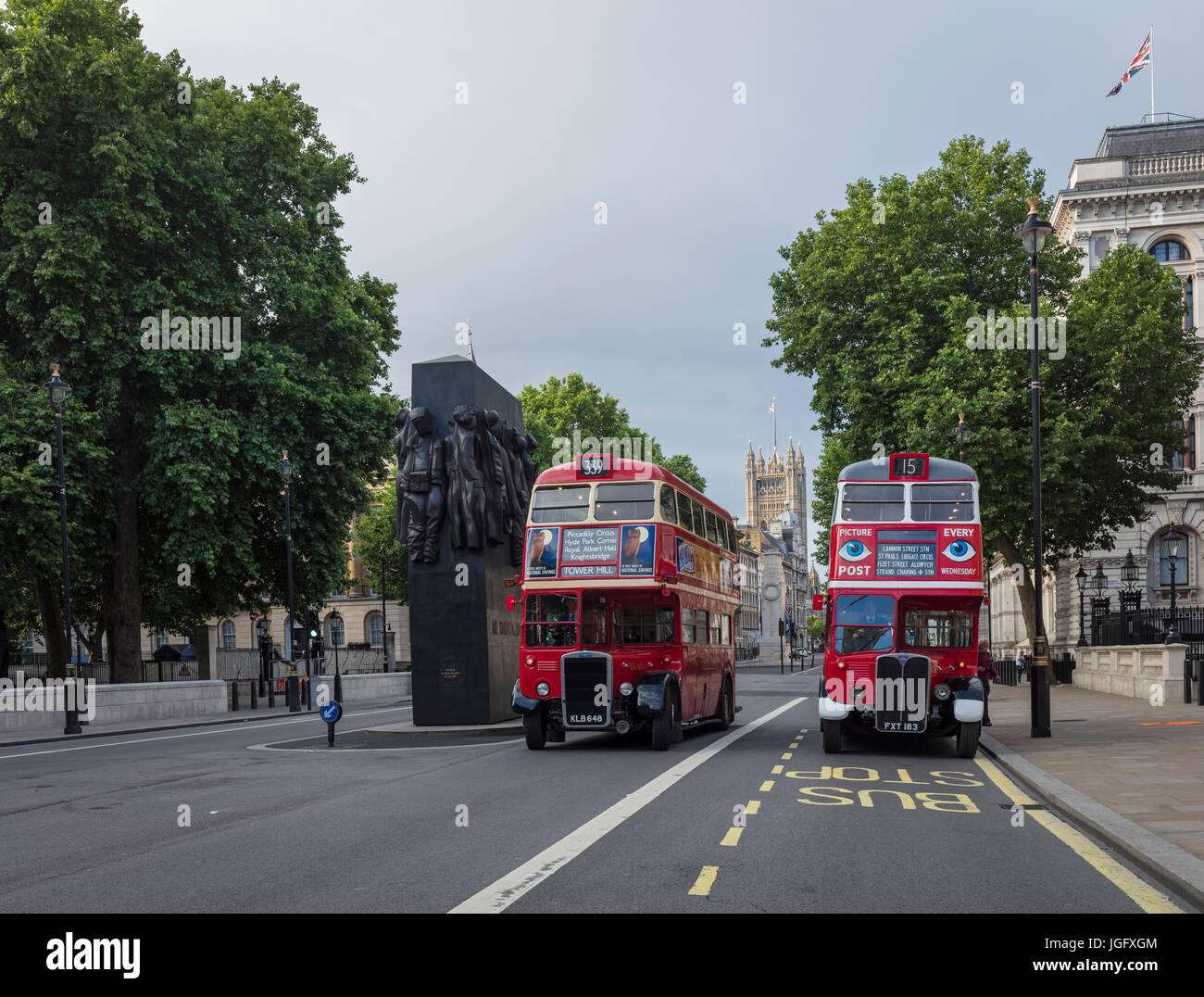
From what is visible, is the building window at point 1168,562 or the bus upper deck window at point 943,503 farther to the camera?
the building window at point 1168,562

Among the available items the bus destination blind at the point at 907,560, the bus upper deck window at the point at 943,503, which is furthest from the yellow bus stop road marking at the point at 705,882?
the bus upper deck window at the point at 943,503

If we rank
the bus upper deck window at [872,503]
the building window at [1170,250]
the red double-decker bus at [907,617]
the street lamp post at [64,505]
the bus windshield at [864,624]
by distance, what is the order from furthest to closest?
the building window at [1170,250]
the street lamp post at [64,505]
the bus upper deck window at [872,503]
the bus windshield at [864,624]
the red double-decker bus at [907,617]

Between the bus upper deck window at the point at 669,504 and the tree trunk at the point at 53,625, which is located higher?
the bus upper deck window at the point at 669,504

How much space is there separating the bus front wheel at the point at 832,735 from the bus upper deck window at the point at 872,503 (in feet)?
9.93

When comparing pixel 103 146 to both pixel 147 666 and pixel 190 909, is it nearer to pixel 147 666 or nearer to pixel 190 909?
pixel 147 666

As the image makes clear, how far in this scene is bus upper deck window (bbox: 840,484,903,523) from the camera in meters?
17.0

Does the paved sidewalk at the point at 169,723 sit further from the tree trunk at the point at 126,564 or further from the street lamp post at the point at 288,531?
the tree trunk at the point at 126,564

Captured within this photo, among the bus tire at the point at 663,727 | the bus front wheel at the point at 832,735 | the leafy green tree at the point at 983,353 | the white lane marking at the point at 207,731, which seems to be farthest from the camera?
the leafy green tree at the point at 983,353

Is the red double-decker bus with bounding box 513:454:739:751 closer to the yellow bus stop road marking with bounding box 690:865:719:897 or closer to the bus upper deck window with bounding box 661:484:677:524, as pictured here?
the bus upper deck window with bounding box 661:484:677:524

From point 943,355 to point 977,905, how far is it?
27.5 metres

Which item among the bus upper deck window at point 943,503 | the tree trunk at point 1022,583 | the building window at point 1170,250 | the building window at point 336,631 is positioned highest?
the building window at point 1170,250

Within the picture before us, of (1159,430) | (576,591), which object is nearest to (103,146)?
(576,591)

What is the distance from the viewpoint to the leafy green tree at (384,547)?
70438mm

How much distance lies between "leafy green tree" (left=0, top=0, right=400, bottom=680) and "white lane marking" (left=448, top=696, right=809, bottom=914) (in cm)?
1859
